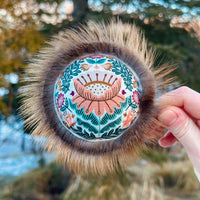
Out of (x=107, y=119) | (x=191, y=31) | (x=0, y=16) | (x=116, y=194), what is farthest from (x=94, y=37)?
(x=116, y=194)

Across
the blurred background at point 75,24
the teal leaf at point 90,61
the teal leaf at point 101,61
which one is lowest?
the blurred background at point 75,24

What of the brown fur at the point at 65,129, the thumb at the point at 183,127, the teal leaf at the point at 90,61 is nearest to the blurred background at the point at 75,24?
the brown fur at the point at 65,129

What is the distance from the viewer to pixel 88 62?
23.1 inches

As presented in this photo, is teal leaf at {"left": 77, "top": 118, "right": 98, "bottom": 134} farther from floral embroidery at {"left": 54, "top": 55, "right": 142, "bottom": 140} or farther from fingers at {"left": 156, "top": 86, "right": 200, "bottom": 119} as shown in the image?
fingers at {"left": 156, "top": 86, "right": 200, "bottom": 119}

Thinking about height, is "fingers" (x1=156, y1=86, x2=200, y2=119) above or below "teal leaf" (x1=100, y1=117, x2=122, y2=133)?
above

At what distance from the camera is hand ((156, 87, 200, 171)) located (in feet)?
2.05

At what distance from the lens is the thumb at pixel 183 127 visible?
0.62 meters


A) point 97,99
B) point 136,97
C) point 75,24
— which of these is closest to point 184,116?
point 136,97

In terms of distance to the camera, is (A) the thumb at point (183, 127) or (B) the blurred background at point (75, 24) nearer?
(A) the thumb at point (183, 127)

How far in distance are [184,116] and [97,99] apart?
272 millimetres

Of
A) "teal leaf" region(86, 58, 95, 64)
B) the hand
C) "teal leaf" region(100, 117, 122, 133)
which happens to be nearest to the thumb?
the hand

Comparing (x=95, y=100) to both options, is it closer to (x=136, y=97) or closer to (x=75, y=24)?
(x=136, y=97)

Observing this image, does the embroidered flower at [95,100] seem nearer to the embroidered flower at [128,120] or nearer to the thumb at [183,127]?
the embroidered flower at [128,120]

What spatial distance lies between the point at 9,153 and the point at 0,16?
2.12 meters
